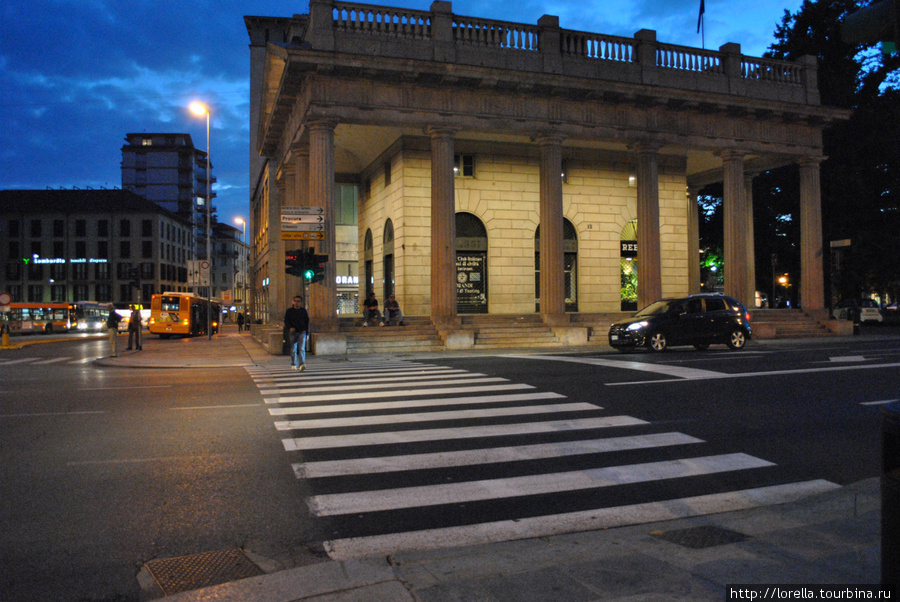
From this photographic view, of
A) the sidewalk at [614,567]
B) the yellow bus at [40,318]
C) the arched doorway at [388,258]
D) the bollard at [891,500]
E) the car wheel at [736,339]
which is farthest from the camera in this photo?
the yellow bus at [40,318]

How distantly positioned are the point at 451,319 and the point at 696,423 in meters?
15.7

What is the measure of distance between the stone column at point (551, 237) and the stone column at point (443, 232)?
12.5ft

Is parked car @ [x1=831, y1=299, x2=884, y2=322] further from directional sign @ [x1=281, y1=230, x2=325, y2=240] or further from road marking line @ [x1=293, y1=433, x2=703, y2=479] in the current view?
road marking line @ [x1=293, y1=433, x2=703, y2=479]

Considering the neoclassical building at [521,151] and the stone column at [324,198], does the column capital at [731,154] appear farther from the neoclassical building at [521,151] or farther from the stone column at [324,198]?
the stone column at [324,198]

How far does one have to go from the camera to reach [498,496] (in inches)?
216

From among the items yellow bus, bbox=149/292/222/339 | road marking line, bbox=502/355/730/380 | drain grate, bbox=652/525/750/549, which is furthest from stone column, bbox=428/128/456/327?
yellow bus, bbox=149/292/222/339

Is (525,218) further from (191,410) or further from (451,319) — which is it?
(191,410)

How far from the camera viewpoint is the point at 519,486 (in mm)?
5758

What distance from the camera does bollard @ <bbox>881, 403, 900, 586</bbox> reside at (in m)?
2.53

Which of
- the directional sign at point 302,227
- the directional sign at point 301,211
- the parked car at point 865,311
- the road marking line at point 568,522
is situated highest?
the directional sign at point 301,211

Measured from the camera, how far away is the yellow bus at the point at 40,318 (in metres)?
54.9

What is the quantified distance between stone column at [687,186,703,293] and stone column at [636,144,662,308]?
5803mm

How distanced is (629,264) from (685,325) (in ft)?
40.5

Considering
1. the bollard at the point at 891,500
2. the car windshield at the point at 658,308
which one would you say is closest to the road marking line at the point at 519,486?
the bollard at the point at 891,500
